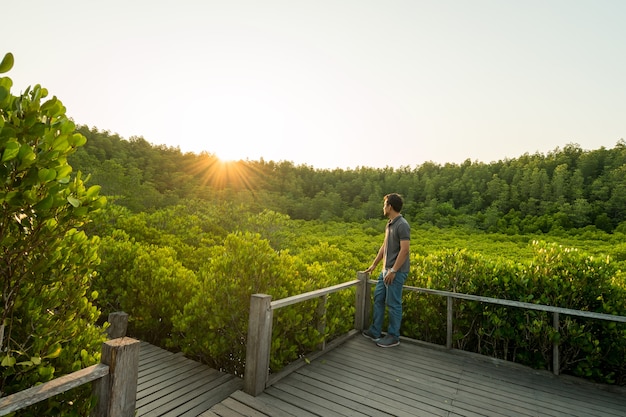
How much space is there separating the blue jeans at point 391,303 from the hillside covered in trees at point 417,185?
25.1m

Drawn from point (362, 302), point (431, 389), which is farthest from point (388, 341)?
point (431, 389)

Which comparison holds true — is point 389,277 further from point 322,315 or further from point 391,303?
point 322,315

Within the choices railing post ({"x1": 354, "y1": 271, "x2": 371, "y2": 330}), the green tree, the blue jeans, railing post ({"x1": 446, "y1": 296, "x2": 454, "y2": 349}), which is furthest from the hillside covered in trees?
the green tree

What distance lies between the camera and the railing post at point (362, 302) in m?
5.87

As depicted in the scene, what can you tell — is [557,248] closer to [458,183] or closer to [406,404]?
[406,404]

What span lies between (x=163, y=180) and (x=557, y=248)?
49714 mm

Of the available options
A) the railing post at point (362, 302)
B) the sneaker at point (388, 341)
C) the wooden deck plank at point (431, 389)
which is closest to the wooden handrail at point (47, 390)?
the wooden deck plank at point (431, 389)

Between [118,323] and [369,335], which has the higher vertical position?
[118,323]

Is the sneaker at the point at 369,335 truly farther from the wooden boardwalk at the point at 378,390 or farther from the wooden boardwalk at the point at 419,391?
the wooden boardwalk at the point at 378,390

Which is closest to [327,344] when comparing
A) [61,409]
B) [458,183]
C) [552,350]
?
[552,350]

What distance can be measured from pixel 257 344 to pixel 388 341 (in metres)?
2.54

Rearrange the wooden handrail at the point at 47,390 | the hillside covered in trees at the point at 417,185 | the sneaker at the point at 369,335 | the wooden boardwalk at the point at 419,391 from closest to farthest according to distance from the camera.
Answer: the wooden handrail at the point at 47,390 < the wooden boardwalk at the point at 419,391 < the sneaker at the point at 369,335 < the hillside covered in trees at the point at 417,185

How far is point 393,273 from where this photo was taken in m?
4.95

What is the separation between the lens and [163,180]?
156 feet
